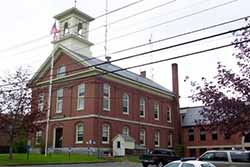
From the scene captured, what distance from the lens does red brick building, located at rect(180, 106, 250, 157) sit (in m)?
58.1

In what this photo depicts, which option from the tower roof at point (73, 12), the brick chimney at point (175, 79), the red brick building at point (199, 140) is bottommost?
the red brick building at point (199, 140)

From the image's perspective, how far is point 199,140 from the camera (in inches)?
2429

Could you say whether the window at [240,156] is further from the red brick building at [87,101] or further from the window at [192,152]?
the window at [192,152]

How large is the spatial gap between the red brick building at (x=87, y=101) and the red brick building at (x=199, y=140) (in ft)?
21.8

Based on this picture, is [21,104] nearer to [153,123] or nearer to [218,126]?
[218,126]

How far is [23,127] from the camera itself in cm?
3284

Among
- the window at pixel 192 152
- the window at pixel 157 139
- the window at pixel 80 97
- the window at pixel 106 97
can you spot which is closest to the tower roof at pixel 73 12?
the window at pixel 80 97

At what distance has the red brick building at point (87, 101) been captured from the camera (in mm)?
44719

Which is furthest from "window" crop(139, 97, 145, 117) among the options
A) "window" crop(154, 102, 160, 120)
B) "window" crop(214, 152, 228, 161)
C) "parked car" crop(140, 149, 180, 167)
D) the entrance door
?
"window" crop(214, 152, 228, 161)

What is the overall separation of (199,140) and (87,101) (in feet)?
80.7

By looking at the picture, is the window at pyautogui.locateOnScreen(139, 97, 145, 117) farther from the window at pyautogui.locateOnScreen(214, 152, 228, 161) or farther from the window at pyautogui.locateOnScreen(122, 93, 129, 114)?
the window at pyautogui.locateOnScreen(214, 152, 228, 161)

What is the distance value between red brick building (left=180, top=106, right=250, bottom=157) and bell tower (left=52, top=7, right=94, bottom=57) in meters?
20.7

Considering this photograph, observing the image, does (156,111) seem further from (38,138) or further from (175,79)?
(38,138)

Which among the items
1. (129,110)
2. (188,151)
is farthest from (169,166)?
(188,151)
